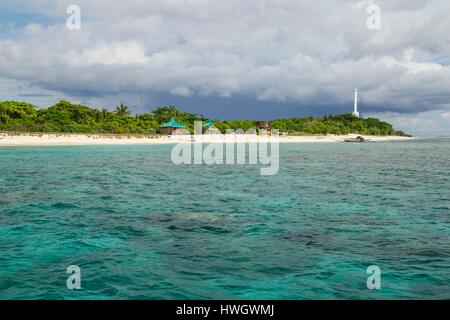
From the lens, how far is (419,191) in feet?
71.4

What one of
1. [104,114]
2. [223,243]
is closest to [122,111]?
[104,114]

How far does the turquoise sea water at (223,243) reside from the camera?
833 cm

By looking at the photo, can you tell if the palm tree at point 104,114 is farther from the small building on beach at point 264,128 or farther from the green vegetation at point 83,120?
the small building on beach at point 264,128

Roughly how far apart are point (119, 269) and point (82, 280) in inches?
36.7

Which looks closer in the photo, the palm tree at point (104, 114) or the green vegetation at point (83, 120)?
the green vegetation at point (83, 120)

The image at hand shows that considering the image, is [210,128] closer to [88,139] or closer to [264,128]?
[264,128]

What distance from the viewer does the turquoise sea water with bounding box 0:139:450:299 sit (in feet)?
27.3

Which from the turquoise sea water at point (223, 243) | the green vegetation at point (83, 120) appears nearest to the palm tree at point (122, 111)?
the green vegetation at point (83, 120)

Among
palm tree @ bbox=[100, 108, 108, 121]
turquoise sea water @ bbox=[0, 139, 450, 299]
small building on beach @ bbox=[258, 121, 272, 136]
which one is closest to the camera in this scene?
turquoise sea water @ bbox=[0, 139, 450, 299]

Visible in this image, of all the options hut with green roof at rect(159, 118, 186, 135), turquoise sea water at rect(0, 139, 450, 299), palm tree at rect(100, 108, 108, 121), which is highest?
palm tree at rect(100, 108, 108, 121)

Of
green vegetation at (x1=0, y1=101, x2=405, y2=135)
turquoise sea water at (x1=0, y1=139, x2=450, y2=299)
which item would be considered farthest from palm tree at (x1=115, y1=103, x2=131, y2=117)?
turquoise sea water at (x1=0, y1=139, x2=450, y2=299)

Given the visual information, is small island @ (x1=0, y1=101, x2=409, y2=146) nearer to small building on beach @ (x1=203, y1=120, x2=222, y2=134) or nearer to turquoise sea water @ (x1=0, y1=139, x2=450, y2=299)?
small building on beach @ (x1=203, y1=120, x2=222, y2=134)
